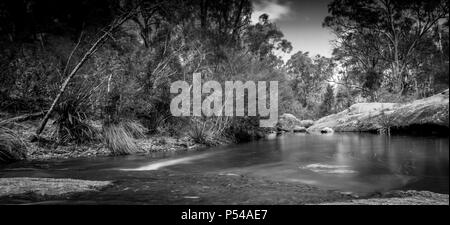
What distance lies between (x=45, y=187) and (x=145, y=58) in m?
9.56

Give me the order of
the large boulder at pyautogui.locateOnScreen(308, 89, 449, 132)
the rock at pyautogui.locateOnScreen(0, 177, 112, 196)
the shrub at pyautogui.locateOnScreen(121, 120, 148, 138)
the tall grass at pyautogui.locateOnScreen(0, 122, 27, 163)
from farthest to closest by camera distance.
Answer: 1. the large boulder at pyautogui.locateOnScreen(308, 89, 449, 132)
2. the shrub at pyautogui.locateOnScreen(121, 120, 148, 138)
3. the tall grass at pyautogui.locateOnScreen(0, 122, 27, 163)
4. the rock at pyautogui.locateOnScreen(0, 177, 112, 196)

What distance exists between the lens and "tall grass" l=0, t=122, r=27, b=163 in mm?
7430

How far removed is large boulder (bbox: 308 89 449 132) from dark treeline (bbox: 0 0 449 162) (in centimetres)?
137

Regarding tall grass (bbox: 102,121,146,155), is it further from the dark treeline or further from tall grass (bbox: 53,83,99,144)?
tall grass (bbox: 53,83,99,144)

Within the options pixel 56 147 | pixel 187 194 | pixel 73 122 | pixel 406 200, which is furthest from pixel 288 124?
pixel 406 200

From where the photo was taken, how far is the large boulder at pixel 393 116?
42.0 feet

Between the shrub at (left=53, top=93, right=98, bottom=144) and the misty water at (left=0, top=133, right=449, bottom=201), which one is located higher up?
the shrub at (left=53, top=93, right=98, bottom=144)

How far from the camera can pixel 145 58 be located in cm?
1317

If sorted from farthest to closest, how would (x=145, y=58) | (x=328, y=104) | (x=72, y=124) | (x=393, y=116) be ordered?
(x=328, y=104), (x=393, y=116), (x=145, y=58), (x=72, y=124)

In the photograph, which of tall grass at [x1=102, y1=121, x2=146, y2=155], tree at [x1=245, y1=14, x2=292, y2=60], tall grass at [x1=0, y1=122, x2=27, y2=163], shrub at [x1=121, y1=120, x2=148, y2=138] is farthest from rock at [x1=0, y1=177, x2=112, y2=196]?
tree at [x1=245, y1=14, x2=292, y2=60]

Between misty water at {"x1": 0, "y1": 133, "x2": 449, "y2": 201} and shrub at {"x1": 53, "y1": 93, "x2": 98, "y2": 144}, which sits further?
shrub at {"x1": 53, "y1": 93, "x2": 98, "y2": 144}

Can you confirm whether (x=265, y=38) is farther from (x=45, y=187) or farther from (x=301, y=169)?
(x=45, y=187)
